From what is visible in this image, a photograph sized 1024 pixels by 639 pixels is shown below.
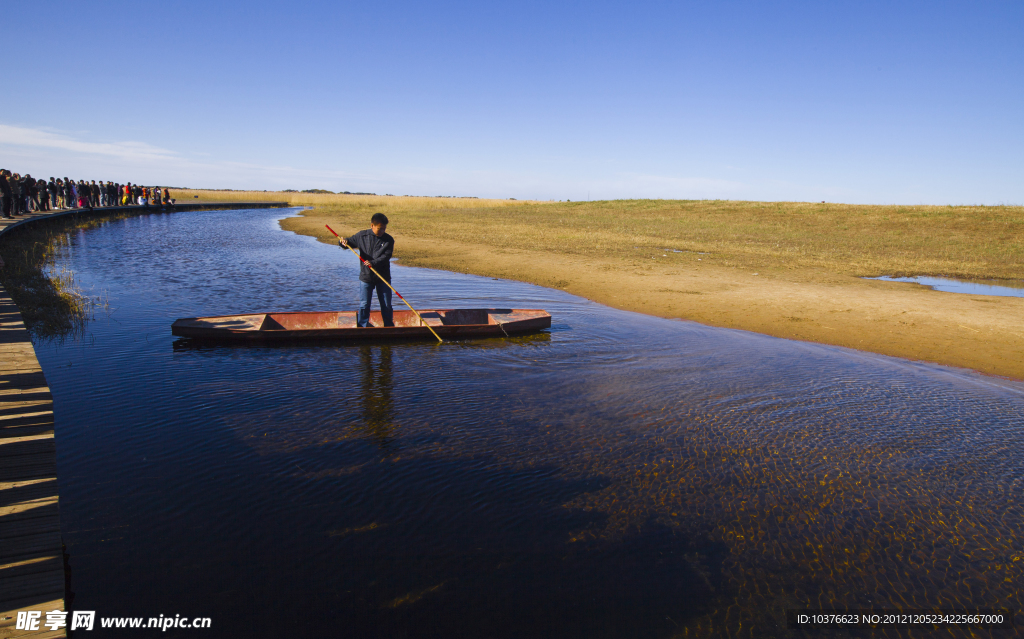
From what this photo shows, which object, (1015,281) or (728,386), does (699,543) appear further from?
(1015,281)

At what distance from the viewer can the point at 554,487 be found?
5.18 m

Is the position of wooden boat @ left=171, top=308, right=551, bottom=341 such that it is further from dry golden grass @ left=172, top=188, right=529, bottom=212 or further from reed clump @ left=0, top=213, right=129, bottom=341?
dry golden grass @ left=172, top=188, right=529, bottom=212

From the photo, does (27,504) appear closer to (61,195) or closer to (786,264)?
(786,264)

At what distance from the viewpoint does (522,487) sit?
5.15 meters

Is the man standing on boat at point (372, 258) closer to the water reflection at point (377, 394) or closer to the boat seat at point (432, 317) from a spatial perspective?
the water reflection at point (377, 394)

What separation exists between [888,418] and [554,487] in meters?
4.64

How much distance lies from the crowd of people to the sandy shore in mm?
16764

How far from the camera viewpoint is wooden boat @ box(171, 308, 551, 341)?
9234mm

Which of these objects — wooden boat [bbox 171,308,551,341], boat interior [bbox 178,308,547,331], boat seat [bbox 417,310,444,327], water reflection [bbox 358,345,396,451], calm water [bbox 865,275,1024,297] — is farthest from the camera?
calm water [bbox 865,275,1024,297]

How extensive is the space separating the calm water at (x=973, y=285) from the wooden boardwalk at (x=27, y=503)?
19.5 m

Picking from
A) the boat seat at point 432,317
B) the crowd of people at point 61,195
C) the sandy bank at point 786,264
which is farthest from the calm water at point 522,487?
the crowd of people at point 61,195

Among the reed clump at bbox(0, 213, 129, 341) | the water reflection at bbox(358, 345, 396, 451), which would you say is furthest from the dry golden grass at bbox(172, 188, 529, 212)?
the water reflection at bbox(358, 345, 396, 451)

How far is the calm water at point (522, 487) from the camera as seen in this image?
3.79 metres

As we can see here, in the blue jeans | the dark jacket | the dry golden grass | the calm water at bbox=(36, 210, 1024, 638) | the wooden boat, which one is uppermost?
the dry golden grass
